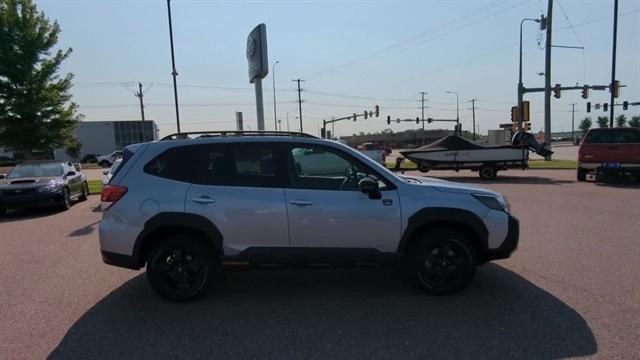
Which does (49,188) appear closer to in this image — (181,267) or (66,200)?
(66,200)

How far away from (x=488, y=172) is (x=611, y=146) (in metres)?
4.72

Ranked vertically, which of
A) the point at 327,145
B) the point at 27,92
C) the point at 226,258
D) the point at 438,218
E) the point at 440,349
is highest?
the point at 27,92

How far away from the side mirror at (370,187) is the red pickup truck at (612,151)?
1514 centimetres

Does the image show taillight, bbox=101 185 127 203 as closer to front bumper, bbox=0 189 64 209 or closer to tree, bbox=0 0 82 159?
front bumper, bbox=0 189 64 209

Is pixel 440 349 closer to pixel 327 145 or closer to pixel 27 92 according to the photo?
pixel 327 145

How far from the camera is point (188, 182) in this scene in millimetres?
5121

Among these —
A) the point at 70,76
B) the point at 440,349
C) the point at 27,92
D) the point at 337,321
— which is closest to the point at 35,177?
the point at 27,92

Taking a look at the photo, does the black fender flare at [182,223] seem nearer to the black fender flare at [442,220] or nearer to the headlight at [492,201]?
the black fender flare at [442,220]

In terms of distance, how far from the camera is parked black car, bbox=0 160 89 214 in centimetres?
1276

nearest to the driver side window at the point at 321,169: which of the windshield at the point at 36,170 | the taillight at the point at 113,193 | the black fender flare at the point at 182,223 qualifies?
the black fender flare at the point at 182,223

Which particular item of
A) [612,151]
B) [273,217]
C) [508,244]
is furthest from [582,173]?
[273,217]

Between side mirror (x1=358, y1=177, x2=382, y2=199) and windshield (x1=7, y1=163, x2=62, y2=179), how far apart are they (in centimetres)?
1259

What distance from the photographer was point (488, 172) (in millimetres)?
20156

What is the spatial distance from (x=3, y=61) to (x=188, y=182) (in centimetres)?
1836
